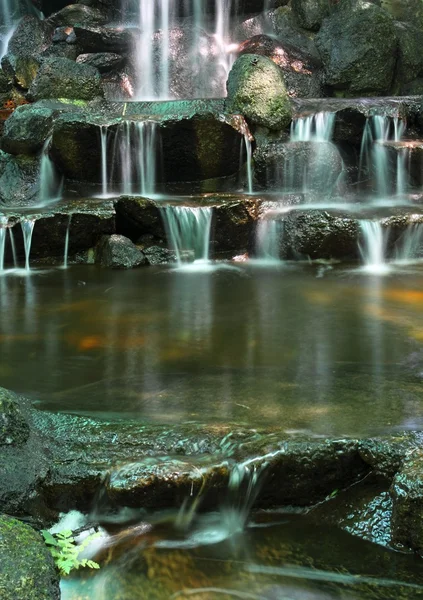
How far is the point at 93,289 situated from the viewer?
692cm

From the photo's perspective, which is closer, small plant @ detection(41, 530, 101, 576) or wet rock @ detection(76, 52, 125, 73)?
small plant @ detection(41, 530, 101, 576)

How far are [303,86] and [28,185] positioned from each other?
22.7ft

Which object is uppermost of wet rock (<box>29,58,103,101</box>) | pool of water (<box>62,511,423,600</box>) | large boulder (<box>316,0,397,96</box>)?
large boulder (<box>316,0,397,96</box>)

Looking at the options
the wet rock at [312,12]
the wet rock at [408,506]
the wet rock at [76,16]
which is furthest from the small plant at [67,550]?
the wet rock at [312,12]

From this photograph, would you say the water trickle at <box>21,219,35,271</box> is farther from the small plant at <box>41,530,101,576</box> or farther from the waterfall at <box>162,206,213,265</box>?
the small plant at <box>41,530,101,576</box>

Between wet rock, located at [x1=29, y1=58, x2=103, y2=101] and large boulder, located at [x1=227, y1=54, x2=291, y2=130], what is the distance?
2880mm

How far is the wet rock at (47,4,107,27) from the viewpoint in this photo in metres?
15.3

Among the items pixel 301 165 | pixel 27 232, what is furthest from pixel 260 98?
pixel 27 232

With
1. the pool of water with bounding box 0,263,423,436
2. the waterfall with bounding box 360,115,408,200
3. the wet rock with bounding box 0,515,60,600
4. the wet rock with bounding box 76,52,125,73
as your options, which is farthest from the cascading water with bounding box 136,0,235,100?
the wet rock with bounding box 0,515,60,600

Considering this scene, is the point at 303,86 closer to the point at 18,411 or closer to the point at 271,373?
the point at 271,373

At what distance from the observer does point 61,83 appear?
11719 millimetres

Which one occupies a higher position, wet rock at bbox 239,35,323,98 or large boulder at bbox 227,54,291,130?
wet rock at bbox 239,35,323,98

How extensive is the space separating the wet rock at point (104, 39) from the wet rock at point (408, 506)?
45.1 feet

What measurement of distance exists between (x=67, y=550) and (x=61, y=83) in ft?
34.8
